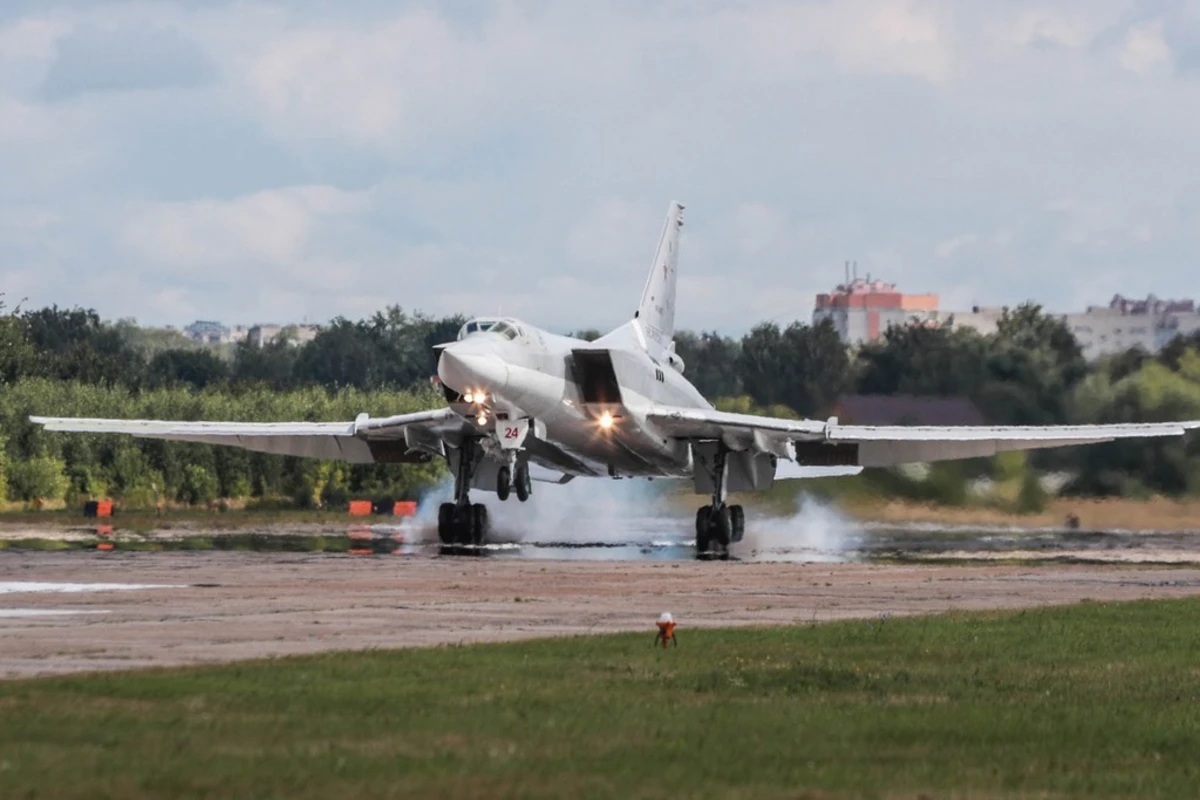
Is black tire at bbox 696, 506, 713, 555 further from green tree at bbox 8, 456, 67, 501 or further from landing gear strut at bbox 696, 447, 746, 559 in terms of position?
green tree at bbox 8, 456, 67, 501

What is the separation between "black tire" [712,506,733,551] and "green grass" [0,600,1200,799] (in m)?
21.8

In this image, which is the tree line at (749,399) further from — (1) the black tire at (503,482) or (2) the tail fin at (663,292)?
(1) the black tire at (503,482)

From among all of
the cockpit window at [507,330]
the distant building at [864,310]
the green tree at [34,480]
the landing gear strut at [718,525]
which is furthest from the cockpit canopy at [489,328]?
the distant building at [864,310]

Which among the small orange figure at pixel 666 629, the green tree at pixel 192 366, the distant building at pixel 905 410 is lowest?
the small orange figure at pixel 666 629

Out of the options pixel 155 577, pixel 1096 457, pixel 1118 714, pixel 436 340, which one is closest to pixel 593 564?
pixel 155 577

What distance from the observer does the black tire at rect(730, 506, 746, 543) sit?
38.4 m

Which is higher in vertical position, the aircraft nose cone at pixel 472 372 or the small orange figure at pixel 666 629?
the aircraft nose cone at pixel 472 372

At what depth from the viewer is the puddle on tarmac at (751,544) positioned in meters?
33.2

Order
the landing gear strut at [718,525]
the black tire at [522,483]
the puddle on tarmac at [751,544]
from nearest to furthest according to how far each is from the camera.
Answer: the black tire at [522,483] → the puddle on tarmac at [751,544] → the landing gear strut at [718,525]

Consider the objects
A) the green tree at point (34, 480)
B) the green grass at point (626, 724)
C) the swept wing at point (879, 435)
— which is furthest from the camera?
the green tree at point (34, 480)

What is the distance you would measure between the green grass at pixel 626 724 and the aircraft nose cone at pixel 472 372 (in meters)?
16.4

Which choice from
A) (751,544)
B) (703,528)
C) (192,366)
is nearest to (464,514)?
(703,528)

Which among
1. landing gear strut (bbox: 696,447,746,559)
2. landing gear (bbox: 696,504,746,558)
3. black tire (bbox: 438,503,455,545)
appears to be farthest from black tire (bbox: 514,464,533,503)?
landing gear (bbox: 696,504,746,558)

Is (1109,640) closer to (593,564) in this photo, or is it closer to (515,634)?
(515,634)
